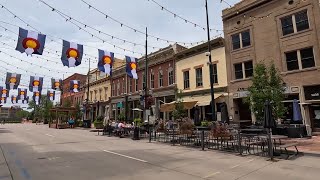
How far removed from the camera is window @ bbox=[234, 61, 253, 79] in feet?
73.2

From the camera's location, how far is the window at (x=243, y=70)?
73.2 ft

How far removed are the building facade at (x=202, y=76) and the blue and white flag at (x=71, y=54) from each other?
11.0 metres

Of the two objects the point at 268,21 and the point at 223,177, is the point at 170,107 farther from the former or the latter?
the point at 223,177

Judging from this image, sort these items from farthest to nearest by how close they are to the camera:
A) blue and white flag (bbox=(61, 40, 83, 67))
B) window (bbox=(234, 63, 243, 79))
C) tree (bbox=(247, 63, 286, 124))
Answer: window (bbox=(234, 63, 243, 79)), blue and white flag (bbox=(61, 40, 83, 67)), tree (bbox=(247, 63, 286, 124))

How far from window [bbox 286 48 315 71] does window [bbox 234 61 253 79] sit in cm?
322

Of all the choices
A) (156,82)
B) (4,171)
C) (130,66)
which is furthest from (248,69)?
(4,171)

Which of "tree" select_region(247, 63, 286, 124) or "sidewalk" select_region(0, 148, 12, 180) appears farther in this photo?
"tree" select_region(247, 63, 286, 124)

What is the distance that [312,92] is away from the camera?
18359 mm

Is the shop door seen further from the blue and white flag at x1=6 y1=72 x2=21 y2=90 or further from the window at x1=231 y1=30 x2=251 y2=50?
the blue and white flag at x1=6 y1=72 x2=21 y2=90

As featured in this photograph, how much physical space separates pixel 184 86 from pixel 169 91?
8.28ft

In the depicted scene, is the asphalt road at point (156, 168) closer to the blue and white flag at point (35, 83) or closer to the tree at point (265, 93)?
the tree at point (265, 93)

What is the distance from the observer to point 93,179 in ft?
22.5

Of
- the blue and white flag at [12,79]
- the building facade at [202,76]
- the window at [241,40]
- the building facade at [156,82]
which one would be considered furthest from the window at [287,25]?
the blue and white flag at [12,79]

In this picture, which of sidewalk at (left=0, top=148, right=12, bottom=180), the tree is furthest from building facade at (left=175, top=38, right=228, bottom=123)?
sidewalk at (left=0, top=148, right=12, bottom=180)
